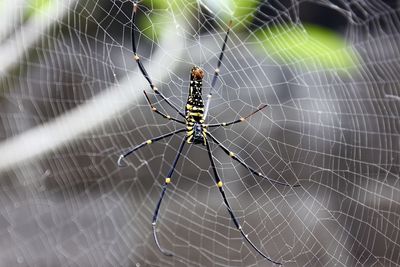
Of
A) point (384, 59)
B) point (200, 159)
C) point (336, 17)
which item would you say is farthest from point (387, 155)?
point (200, 159)

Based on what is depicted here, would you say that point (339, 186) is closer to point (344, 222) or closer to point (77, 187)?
point (344, 222)

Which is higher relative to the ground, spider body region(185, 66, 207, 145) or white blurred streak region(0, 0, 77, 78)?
white blurred streak region(0, 0, 77, 78)

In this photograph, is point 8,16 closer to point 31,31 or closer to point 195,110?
point 31,31

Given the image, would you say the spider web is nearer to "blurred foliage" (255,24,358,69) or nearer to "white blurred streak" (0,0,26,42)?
"blurred foliage" (255,24,358,69)


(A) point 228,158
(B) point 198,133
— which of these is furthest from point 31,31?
(A) point 228,158

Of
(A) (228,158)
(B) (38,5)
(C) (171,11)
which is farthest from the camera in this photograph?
(A) (228,158)

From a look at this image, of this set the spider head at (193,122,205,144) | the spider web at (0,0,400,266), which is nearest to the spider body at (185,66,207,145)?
the spider head at (193,122,205,144)

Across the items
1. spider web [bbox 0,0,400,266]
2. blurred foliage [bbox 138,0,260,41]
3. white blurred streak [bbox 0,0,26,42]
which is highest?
white blurred streak [bbox 0,0,26,42]
